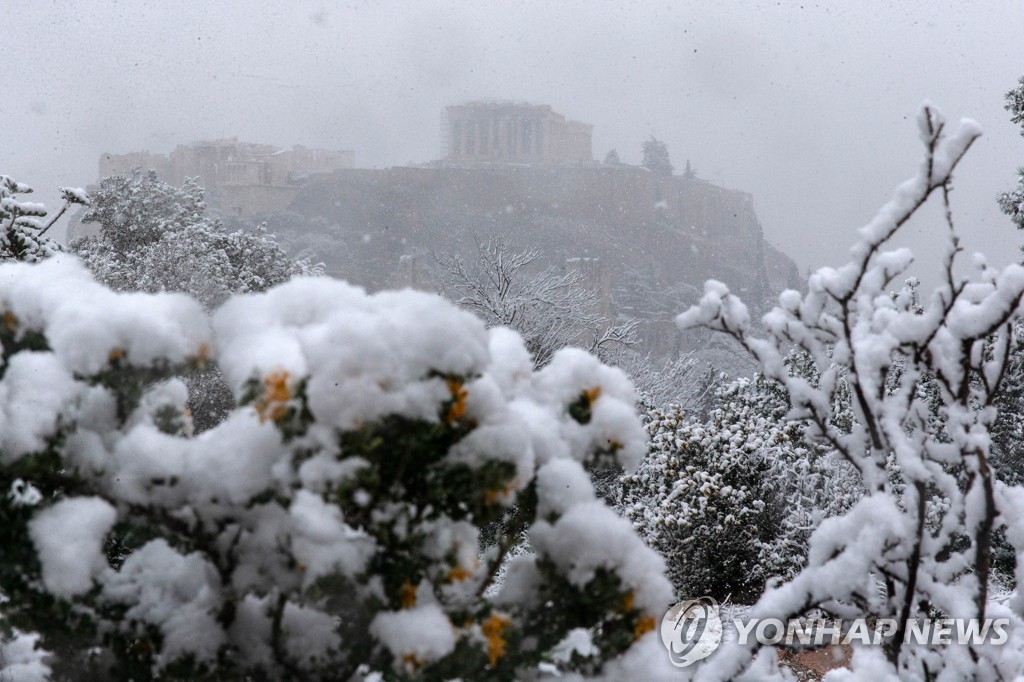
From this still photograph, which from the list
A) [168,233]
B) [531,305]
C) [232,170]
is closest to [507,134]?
[232,170]

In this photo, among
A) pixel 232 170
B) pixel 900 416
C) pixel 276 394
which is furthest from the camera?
pixel 232 170

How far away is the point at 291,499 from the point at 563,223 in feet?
A: 212

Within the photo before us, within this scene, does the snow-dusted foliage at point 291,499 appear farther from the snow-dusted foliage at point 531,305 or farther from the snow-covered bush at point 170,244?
the snow-covered bush at point 170,244

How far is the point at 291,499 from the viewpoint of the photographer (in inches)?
56.2

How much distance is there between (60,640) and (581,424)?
3.60 feet

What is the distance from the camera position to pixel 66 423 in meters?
1.49

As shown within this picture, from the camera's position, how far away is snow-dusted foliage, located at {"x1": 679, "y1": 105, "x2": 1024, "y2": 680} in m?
1.92

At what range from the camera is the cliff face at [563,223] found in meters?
58.4

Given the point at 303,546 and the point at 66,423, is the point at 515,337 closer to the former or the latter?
the point at 303,546

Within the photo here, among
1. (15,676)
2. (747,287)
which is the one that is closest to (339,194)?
(747,287)

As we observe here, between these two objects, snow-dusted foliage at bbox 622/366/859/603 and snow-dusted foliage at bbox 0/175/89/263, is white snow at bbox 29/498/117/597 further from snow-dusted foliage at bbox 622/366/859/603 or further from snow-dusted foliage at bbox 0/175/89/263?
snow-dusted foliage at bbox 622/366/859/603

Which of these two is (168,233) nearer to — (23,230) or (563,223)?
(23,230)

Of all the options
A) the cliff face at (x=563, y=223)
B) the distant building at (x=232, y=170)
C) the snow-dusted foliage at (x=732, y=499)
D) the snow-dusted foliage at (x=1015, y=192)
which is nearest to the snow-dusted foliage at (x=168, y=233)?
the snow-dusted foliage at (x=732, y=499)

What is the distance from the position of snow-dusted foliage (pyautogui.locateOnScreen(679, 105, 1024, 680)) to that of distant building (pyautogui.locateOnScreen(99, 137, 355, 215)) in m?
60.5
